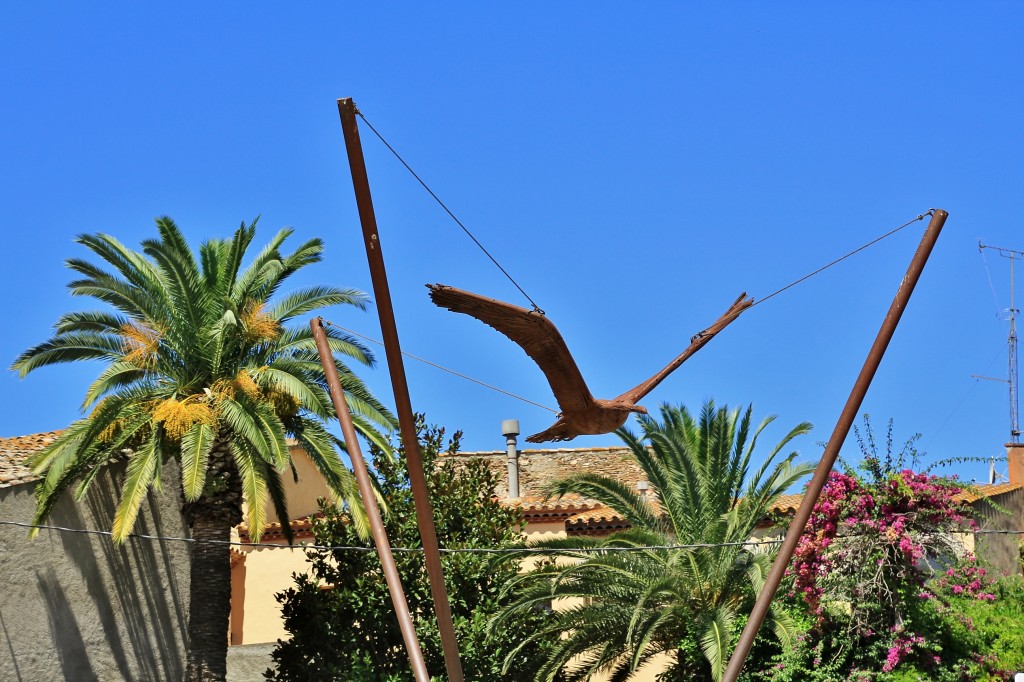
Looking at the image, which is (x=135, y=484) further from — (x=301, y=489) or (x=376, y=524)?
(x=301, y=489)

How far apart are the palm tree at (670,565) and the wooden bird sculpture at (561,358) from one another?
19.1ft

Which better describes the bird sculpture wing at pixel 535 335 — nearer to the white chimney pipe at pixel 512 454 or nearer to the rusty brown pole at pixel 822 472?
Answer: the rusty brown pole at pixel 822 472

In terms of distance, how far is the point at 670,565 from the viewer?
18.3 meters

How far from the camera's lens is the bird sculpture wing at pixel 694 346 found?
11.9 m

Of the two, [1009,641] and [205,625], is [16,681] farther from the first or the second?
[1009,641]

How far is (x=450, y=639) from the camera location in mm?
10805

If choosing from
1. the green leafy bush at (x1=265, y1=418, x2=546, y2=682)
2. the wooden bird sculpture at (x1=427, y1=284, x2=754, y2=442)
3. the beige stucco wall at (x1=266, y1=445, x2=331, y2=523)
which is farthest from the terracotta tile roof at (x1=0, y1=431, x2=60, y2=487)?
the wooden bird sculpture at (x1=427, y1=284, x2=754, y2=442)

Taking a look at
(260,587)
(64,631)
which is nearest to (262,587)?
(260,587)

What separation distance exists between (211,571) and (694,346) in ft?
30.4

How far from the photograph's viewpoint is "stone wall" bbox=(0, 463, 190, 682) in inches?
739

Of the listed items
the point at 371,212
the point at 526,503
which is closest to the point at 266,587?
the point at 526,503

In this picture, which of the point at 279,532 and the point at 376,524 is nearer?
the point at 376,524

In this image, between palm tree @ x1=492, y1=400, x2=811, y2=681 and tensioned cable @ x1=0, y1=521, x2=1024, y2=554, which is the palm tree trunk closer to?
tensioned cable @ x1=0, y1=521, x2=1024, y2=554

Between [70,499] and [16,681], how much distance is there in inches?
99.3
